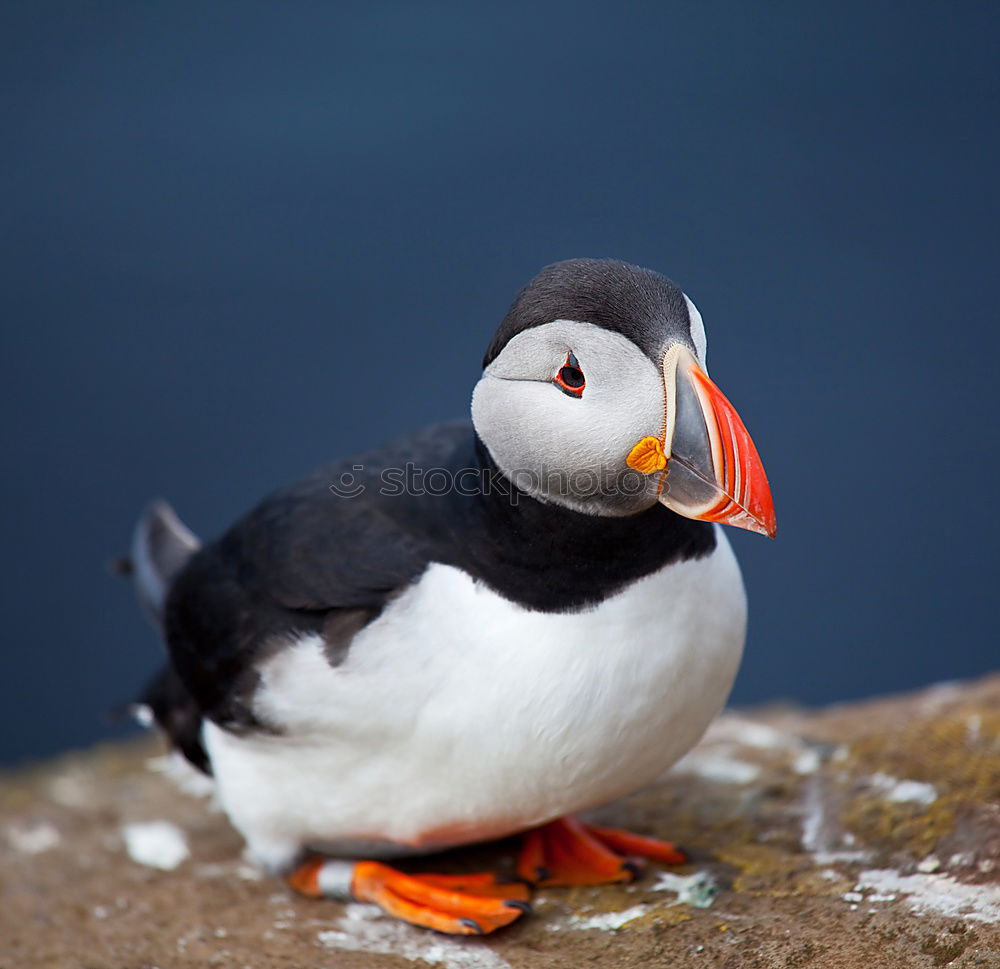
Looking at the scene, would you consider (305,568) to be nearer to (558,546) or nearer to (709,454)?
(558,546)

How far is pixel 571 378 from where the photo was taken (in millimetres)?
1646

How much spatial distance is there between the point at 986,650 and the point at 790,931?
3109mm

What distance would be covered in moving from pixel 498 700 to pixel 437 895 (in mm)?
458

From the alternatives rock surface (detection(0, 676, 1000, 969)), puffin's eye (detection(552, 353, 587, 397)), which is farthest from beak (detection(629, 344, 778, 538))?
rock surface (detection(0, 676, 1000, 969))

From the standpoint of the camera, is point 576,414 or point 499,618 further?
point 499,618

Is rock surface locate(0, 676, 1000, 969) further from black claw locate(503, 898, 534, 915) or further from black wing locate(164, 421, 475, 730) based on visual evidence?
black wing locate(164, 421, 475, 730)

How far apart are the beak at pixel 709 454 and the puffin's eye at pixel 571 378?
0.11 meters

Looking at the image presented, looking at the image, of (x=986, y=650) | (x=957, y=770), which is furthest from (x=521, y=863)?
(x=986, y=650)

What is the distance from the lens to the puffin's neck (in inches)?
69.2

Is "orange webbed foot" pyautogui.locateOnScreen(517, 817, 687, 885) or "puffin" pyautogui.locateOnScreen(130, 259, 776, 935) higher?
"puffin" pyautogui.locateOnScreen(130, 259, 776, 935)

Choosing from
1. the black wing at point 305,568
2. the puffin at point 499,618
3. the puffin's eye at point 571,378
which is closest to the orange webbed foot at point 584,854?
the puffin at point 499,618

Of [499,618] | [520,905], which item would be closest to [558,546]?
[499,618]

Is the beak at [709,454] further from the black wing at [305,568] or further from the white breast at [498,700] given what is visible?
the black wing at [305,568]

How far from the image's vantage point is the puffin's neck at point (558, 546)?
176 centimetres
